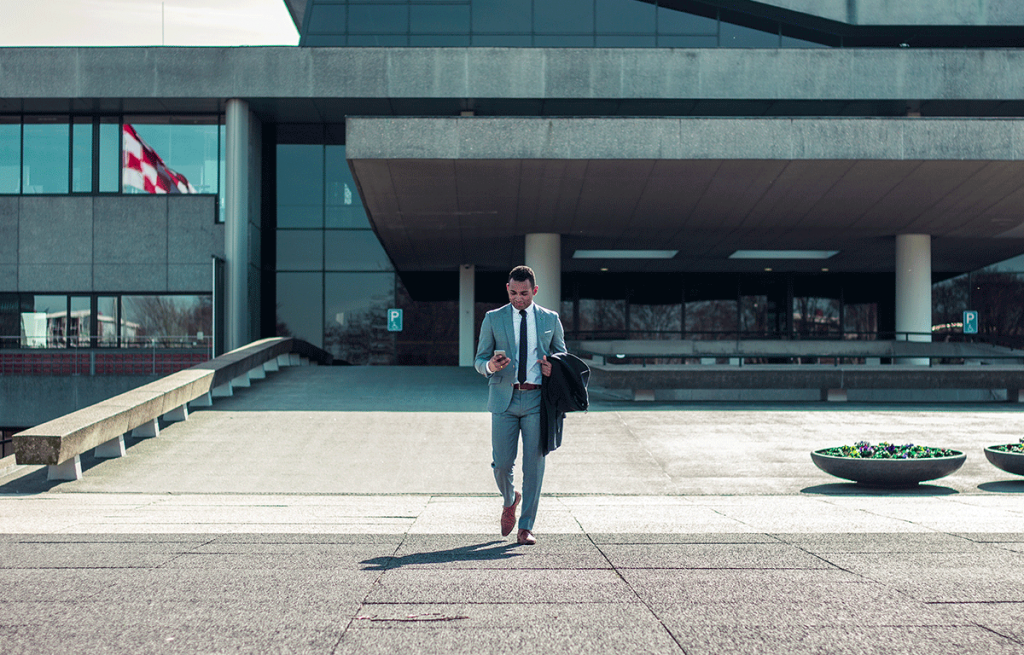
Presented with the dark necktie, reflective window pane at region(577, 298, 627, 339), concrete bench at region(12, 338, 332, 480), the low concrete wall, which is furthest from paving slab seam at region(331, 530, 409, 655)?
reflective window pane at region(577, 298, 627, 339)

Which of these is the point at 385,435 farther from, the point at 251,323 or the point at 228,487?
the point at 251,323

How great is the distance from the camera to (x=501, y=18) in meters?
28.4

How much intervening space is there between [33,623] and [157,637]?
2.19 feet

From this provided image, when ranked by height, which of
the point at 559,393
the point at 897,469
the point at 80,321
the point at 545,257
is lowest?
the point at 897,469

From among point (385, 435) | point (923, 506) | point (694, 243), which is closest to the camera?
point (923, 506)

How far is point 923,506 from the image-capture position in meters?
7.77

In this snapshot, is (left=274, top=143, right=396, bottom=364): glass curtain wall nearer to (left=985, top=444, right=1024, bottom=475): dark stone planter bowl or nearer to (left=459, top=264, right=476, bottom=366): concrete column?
(left=459, top=264, right=476, bottom=366): concrete column

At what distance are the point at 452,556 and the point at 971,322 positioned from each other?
32.4 meters

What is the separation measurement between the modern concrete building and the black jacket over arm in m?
16.1

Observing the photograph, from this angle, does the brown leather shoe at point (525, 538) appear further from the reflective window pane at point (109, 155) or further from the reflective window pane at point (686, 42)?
the reflective window pane at point (109, 155)

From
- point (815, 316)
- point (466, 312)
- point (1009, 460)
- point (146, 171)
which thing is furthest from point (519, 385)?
point (815, 316)

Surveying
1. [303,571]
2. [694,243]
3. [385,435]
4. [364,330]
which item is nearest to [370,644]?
[303,571]

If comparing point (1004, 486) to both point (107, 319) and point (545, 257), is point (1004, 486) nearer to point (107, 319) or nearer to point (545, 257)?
point (545, 257)

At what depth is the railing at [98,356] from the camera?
25.8 m
